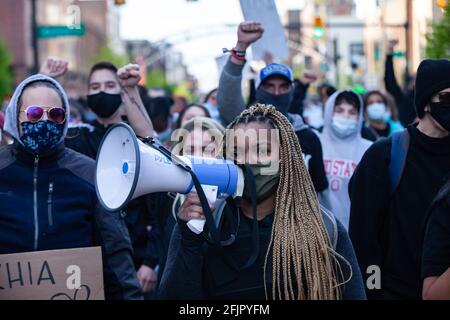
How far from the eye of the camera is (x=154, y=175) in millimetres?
3229

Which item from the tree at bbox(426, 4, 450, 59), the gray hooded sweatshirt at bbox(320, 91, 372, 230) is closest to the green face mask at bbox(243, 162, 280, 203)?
the gray hooded sweatshirt at bbox(320, 91, 372, 230)

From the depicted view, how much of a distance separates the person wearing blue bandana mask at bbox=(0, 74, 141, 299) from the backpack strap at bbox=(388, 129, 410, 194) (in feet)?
4.48

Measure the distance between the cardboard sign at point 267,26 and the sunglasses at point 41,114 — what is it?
9.14 ft

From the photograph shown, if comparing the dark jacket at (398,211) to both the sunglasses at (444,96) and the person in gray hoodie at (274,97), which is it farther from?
the person in gray hoodie at (274,97)

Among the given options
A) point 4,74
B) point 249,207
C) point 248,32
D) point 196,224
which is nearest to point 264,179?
point 249,207

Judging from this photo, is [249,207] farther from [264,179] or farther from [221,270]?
[221,270]

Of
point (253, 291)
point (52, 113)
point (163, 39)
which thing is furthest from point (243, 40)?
point (163, 39)

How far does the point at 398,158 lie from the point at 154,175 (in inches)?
73.6

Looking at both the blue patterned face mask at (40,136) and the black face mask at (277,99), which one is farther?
the black face mask at (277,99)

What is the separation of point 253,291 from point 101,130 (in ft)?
9.80

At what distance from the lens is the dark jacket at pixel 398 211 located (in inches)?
181

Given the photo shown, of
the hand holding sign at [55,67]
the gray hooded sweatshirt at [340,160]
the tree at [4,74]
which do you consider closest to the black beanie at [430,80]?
the gray hooded sweatshirt at [340,160]

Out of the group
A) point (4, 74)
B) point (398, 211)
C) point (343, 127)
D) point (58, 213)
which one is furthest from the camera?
point (4, 74)
